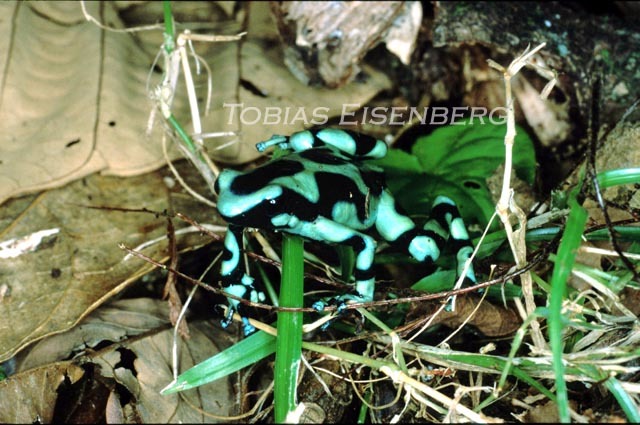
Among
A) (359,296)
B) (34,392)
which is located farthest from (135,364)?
(359,296)

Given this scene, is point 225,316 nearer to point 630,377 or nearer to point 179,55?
point 179,55

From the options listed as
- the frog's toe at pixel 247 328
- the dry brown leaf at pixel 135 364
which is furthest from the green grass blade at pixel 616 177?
the dry brown leaf at pixel 135 364

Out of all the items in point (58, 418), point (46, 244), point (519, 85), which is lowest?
point (58, 418)

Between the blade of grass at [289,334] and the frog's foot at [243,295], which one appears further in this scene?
the frog's foot at [243,295]

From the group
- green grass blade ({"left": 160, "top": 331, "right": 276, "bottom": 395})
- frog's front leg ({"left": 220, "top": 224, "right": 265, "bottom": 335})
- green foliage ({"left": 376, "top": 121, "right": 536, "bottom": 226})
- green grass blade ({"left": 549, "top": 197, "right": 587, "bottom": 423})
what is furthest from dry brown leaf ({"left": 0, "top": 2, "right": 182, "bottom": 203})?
green grass blade ({"left": 549, "top": 197, "right": 587, "bottom": 423})

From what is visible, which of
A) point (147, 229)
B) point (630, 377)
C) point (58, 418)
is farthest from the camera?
point (147, 229)

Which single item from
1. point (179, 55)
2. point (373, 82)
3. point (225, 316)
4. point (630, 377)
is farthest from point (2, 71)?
point (630, 377)

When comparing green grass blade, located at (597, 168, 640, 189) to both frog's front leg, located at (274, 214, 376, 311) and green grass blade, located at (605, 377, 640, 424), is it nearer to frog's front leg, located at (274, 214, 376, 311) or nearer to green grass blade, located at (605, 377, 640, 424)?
green grass blade, located at (605, 377, 640, 424)

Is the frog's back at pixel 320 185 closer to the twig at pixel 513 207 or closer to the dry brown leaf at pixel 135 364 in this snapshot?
the twig at pixel 513 207
